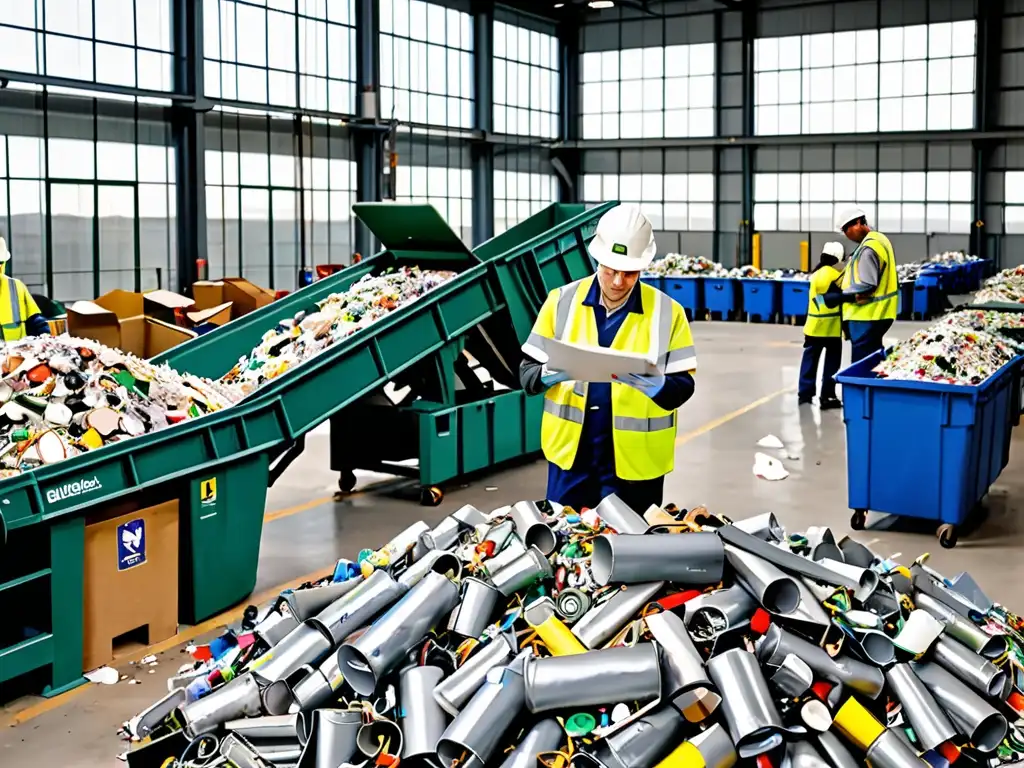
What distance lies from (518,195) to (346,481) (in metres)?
21.9

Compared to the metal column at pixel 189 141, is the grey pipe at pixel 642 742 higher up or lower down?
lower down

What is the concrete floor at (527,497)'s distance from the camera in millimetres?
4992

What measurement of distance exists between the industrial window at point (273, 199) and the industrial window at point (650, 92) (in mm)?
10147

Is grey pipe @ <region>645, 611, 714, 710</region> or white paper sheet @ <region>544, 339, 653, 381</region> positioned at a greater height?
white paper sheet @ <region>544, 339, 653, 381</region>

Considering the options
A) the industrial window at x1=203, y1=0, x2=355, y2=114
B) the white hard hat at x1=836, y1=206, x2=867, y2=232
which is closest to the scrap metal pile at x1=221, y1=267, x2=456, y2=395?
the white hard hat at x1=836, y1=206, x2=867, y2=232

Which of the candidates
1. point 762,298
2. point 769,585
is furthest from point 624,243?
point 762,298

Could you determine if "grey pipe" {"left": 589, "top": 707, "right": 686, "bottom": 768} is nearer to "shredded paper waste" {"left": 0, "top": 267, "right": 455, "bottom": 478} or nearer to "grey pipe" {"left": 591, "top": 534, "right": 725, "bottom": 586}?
"grey pipe" {"left": 591, "top": 534, "right": 725, "bottom": 586}

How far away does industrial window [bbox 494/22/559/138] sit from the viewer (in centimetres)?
2925

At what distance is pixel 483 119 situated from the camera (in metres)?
28.3

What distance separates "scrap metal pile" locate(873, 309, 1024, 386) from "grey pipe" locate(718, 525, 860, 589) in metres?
3.60

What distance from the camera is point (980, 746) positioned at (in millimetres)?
3674

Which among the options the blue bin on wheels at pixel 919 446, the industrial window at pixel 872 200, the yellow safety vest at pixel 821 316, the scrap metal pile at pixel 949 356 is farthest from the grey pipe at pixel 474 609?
the industrial window at pixel 872 200

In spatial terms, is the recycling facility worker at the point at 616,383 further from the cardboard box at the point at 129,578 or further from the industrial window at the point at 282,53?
the industrial window at the point at 282,53

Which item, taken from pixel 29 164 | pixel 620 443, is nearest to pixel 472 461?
pixel 620 443
